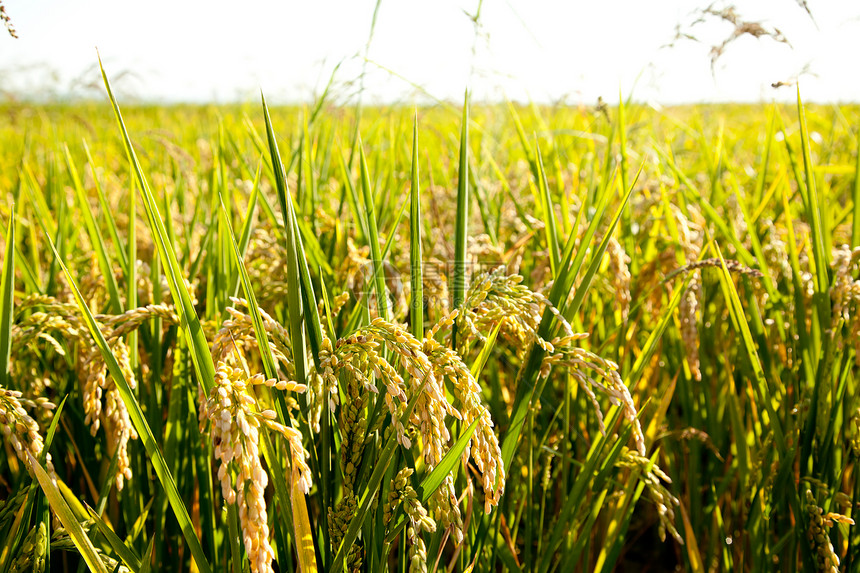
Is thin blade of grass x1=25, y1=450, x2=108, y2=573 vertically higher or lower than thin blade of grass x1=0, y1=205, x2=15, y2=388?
lower

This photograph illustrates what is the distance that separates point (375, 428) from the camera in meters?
0.85

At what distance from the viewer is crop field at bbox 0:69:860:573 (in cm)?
80

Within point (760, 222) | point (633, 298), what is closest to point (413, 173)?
point (633, 298)

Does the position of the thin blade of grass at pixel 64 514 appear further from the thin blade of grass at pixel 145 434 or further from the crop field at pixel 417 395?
the thin blade of grass at pixel 145 434

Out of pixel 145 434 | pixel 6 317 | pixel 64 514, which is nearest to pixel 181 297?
pixel 145 434

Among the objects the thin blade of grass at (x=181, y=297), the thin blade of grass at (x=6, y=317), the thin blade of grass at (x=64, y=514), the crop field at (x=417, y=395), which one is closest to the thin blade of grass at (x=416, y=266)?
the crop field at (x=417, y=395)

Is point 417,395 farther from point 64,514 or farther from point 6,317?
point 6,317

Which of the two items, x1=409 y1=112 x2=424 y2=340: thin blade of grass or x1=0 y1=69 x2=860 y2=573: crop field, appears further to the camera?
x1=409 y1=112 x2=424 y2=340: thin blade of grass

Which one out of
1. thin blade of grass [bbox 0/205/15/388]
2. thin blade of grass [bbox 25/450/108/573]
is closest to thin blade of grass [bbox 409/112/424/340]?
thin blade of grass [bbox 25/450/108/573]

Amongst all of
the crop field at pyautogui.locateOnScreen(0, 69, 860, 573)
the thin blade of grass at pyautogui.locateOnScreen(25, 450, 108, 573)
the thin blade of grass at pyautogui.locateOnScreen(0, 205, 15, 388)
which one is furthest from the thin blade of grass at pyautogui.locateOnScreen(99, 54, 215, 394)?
the thin blade of grass at pyautogui.locateOnScreen(0, 205, 15, 388)

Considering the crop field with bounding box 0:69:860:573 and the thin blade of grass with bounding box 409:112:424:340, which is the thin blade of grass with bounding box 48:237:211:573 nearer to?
the crop field with bounding box 0:69:860:573

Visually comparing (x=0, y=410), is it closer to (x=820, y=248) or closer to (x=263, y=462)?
(x=263, y=462)

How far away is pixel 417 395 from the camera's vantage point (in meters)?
0.71

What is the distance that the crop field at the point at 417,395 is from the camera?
80 centimetres
